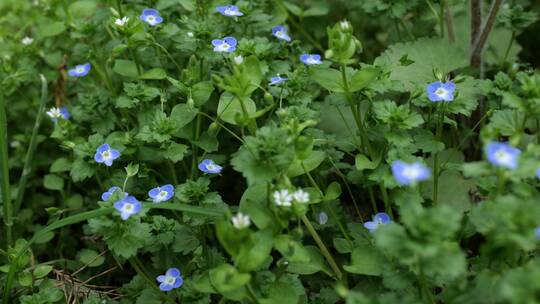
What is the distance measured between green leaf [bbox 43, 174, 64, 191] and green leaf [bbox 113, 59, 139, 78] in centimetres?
65

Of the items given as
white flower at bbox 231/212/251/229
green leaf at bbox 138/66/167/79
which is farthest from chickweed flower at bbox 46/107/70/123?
white flower at bbox 231/212/251/229

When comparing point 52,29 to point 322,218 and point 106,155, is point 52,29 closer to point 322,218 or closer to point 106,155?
point 106,155

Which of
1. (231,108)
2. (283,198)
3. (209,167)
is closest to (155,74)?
(231,108)

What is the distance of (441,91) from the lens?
239cm

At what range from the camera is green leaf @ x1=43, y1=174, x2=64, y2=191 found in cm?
312

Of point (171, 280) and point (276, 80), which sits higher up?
point (276, 80)

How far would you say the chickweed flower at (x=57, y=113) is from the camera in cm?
296

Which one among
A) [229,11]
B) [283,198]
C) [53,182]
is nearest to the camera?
[283,198]

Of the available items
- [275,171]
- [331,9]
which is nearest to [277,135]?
[275,171]

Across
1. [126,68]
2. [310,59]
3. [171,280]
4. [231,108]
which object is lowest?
[171,280]

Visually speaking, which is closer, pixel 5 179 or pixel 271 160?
pixel 271 160

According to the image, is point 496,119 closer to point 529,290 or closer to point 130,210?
point 529,290

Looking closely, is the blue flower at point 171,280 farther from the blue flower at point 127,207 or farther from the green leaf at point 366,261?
the green leaf at point 366,261

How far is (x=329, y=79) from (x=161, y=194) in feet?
2.70
